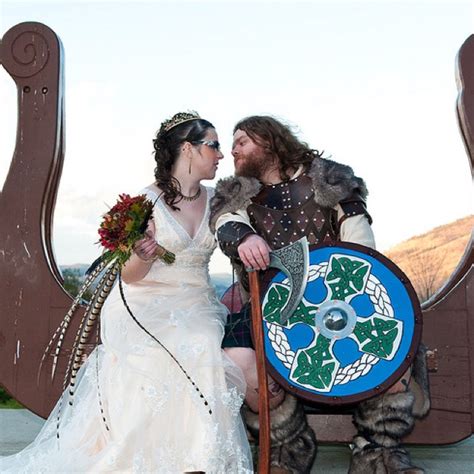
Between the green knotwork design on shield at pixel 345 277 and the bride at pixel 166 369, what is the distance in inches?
18.1

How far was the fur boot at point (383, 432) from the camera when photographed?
2.43 metres

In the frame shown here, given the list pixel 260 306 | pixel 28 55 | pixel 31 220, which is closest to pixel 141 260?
pixel 260 306

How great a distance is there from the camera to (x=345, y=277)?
8.04ft

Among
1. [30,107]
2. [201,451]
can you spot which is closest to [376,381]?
Result: [201,451]

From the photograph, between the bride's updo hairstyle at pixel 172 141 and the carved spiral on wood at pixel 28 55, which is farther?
the carved spiral on wood at pixel 28 55

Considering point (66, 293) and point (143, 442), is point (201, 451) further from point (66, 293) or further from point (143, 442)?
point (66, 293)

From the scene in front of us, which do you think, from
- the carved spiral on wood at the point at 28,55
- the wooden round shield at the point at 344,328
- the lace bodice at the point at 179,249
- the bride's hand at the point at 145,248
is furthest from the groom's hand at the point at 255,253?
the carved spiral on wood at the point at 28,55

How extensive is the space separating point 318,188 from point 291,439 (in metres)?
0.96

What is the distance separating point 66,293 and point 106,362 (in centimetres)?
100

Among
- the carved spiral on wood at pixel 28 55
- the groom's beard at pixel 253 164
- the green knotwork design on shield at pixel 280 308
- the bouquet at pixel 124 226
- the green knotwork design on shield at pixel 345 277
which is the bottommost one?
the green knotwork design on shield at pixel 280 308

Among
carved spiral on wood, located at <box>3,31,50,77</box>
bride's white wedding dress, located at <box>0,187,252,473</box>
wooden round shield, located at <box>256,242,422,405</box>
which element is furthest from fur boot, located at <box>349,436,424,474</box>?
carved spiral on wood, located at <box>3,31,50,77</box>

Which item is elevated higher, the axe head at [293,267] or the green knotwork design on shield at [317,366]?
the axe head at [293,267]

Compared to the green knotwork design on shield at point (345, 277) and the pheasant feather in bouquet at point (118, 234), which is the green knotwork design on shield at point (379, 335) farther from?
the pheasant feather in bouquet at point (118, 234)

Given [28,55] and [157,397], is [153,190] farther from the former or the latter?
[28,55]
